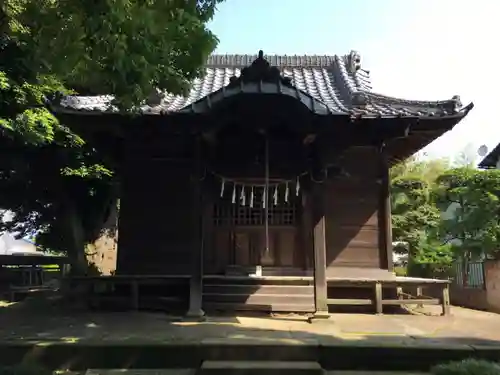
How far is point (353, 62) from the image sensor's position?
1323cm

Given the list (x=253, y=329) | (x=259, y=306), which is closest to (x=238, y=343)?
(x=253, y=329)

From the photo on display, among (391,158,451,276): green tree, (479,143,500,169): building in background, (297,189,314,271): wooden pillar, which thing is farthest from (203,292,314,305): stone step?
(479,143,500,169): building in background

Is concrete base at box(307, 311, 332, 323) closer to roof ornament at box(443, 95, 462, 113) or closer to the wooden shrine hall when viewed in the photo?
the wooden shrine hall

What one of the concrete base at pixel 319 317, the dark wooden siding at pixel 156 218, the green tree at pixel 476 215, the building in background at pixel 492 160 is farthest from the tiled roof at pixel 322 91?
the building in background at pixel 492 160

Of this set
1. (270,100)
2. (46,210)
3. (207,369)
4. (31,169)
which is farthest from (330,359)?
(46,210)

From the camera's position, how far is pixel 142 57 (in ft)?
17.8

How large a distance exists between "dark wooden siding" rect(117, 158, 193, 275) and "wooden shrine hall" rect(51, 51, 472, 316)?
0.07ft

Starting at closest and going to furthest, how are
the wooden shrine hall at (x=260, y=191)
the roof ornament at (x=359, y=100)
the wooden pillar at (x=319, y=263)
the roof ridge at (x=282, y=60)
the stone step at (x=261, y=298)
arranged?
the wooden pillar at (x=319, y=263), the wooden shrine hall at (x=260, y=191), the stone step at (x=261, y=298), the roof ornament at (x=359, y=100), the roof ridge at (x=282, y=60)

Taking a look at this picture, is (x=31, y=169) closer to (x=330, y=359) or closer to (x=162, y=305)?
(x=162, y=305)

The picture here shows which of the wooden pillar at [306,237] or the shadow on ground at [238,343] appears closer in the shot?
the shadow on ground at [238,343]

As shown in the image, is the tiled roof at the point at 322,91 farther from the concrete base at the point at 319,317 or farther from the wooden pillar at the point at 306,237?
the concrete base at the point at 319,317

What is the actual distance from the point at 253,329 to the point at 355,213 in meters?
4.05

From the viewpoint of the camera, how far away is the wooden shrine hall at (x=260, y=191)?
8.63 meters

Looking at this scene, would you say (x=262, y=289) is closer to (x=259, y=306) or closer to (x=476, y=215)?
(x=259, y=306)
